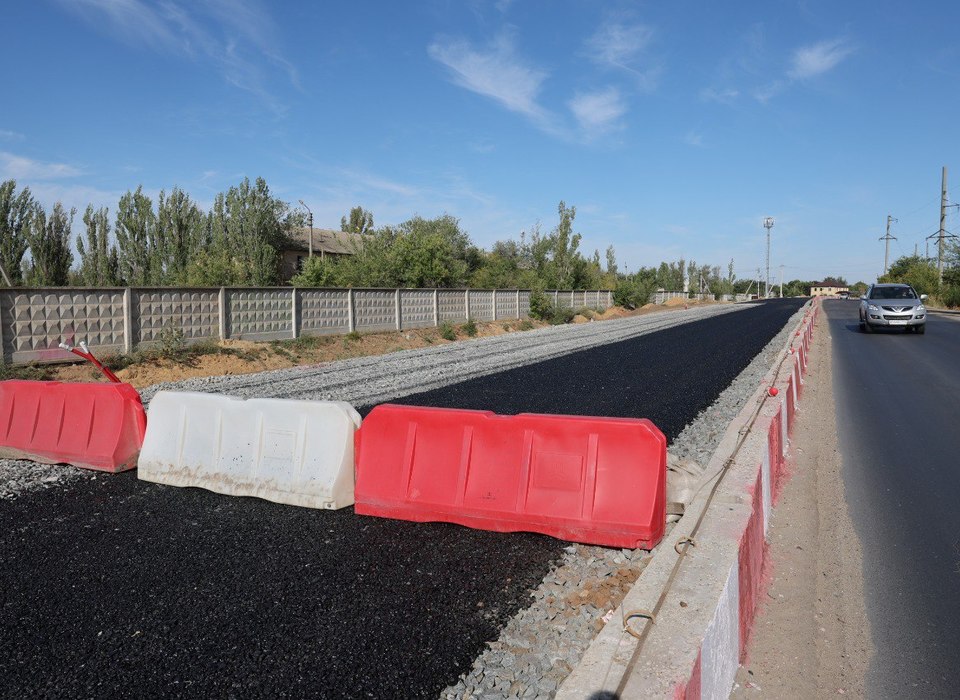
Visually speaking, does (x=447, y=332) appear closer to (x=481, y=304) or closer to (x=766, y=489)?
(x=481, y=304)

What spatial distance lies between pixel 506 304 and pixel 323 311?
14.0m

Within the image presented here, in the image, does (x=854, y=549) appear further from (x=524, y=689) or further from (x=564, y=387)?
(x=564, y=387)

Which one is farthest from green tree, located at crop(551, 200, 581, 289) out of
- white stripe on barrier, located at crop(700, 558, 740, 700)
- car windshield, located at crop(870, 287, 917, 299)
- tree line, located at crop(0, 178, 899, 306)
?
white stripe on barrier, located at crop(700, 558, 740, 700)

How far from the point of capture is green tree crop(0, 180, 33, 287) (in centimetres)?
2625

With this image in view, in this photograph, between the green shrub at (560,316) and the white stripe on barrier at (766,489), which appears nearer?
the white stripe on barrier at (766,489)

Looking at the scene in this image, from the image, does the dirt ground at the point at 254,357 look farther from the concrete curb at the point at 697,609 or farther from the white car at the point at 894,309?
the white car at the point at 894,309

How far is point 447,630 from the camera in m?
3.27

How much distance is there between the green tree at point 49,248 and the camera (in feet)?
89.8

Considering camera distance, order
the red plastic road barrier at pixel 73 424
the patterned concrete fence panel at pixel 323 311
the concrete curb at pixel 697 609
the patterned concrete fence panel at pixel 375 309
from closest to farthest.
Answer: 1. the concrete curb at pixel 697 609
2. the red plastic road barrier at pixel 73 424
3. the patterned concrete fence panel at pixel 323 311
4. the patterned concrete fence panel at pixel 375 309

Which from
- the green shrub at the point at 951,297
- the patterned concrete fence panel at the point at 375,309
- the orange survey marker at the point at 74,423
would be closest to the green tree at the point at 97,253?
the patterned concrete fence panel at the point at 375,309

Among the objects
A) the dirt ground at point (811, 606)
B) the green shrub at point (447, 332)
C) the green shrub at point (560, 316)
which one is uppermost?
the green shrub at point (560, 316)

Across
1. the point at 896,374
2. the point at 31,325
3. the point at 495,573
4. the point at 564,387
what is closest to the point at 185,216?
the point at 31,325

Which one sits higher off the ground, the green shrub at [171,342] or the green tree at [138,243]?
the green tree at [138,243]

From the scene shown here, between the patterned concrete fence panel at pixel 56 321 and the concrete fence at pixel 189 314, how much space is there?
18mm
